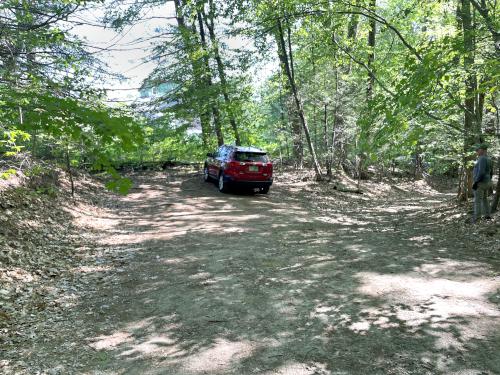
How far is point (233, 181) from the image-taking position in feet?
49.6

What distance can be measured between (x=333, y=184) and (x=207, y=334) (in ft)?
49.2

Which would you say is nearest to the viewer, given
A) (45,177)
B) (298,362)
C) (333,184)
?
(298,362)

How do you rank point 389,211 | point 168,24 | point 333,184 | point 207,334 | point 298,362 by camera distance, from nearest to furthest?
point 298,362, point 207,334, point 389,211, point 333,184, point 168,24

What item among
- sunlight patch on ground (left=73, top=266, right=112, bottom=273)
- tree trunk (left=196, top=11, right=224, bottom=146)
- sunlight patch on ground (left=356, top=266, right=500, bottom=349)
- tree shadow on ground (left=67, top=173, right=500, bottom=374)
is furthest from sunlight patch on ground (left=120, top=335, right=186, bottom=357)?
tree trunk (left=196, top=11, right=224, bottom=146)

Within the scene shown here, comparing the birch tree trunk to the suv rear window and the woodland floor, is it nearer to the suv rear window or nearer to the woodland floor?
the suv rear window

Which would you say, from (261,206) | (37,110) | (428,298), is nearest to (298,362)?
(428,298)

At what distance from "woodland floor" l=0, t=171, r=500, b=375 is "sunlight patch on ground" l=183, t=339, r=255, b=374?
0.01 metres

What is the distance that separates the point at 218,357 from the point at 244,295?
1.72 m

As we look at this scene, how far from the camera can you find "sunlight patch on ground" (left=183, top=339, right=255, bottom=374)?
3.89 meters

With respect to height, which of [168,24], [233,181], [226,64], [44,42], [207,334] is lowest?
[207,334]

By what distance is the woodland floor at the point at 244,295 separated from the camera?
4.08 metres

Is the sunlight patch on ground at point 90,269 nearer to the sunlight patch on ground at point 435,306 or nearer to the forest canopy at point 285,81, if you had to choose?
the forest canopy at point 285,81

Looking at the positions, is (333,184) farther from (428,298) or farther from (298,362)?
(298,362)

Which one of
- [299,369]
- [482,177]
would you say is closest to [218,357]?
[299,369]
